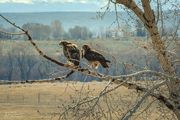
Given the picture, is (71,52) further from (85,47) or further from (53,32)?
(53,32)

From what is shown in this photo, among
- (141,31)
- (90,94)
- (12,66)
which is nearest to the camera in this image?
(90,94)

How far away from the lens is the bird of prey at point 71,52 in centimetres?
815

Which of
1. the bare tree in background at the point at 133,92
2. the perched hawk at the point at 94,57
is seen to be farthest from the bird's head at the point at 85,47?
the bare tree in background at the point at 133,92

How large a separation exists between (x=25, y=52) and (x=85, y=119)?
104 m

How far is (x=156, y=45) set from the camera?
9.03 m

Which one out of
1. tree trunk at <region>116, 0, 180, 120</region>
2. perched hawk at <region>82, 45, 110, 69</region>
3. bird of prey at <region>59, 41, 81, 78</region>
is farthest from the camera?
perched hawk at <region>82, 45, 110, 69</region>

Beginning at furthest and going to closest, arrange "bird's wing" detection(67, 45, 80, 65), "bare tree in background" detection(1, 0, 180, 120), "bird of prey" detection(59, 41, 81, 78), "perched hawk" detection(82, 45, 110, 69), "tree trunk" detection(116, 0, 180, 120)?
1. "perched hawk" detection(82, 45, 110, 69)
2. "tree trunk" detection(116, 0, 180, 120)
3. "bird's wing" detection(67, 45, 80, 65)
4. "bird of prey" detection(59, 41, 81, 78)
5. "bare tree in background" detection(1, 0, 180, 120)

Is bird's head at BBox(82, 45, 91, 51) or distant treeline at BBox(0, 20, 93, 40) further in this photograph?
bird's head at BBox(82, 45, 91, 51)

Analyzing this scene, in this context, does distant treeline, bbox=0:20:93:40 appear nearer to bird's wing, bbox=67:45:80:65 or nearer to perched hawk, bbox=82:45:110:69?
bird's wing, bbox=67:45:80:65

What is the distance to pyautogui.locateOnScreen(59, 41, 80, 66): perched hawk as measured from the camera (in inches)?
325

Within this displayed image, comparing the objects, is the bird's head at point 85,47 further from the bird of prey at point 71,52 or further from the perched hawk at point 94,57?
the bird of prey at point 71,52

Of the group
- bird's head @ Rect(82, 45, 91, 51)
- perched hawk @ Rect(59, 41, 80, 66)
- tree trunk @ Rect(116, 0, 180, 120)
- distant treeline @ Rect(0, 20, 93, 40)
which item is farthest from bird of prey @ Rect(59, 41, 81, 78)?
tree trunk @ Rect(116, 0, 180, 120)

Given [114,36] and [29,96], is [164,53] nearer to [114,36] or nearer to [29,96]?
[114,36]

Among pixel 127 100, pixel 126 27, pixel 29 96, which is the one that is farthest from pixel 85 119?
pixel 29 96
